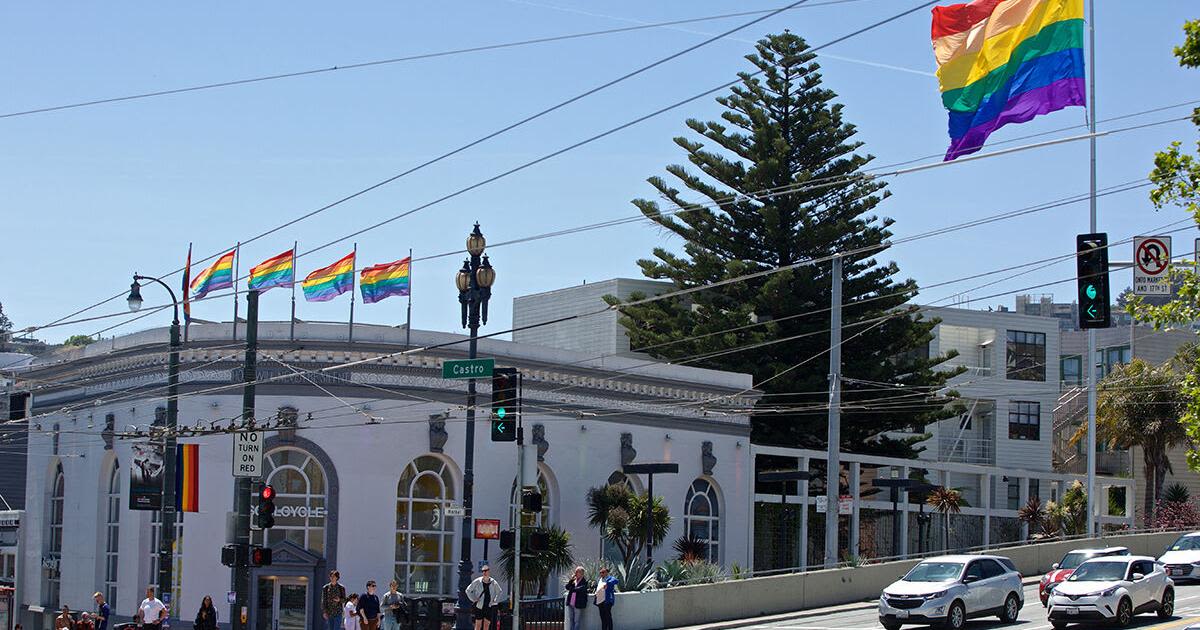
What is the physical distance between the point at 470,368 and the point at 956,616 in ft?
34.1

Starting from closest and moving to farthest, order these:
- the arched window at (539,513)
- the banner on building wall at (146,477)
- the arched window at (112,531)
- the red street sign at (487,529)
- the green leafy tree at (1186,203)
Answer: the green leafy tree at (1186,203)
the red street sign at (487,529)
the banner on building wall at (146,477)
the arched window at (539,513)
the arched window at (112,531)

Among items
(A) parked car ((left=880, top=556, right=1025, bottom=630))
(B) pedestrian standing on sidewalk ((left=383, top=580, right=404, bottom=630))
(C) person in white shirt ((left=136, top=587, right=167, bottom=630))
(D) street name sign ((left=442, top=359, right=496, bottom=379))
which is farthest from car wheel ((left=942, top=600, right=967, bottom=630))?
(C) person in white shirt ((left=136, top=587, right=167, bottom=630))

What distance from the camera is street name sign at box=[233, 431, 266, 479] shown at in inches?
1176

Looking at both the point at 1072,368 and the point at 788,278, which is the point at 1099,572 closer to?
the point at 788,278

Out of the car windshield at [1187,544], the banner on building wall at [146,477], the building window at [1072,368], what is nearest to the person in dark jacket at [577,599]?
the banner on building wall at [146,477]

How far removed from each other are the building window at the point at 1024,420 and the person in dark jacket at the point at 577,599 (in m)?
37.2

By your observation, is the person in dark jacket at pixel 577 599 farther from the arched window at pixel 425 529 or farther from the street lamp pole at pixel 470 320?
the arched window at pixel 425 529

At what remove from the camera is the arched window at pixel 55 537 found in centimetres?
4428

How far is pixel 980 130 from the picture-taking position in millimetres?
22312

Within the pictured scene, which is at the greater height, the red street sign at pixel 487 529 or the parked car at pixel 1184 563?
the red street sign at pixel 487 529

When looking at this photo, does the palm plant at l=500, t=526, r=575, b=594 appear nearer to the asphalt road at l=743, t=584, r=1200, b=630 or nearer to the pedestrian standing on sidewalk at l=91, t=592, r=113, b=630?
the asphalt road at l=743, t=584, r=1200, b=630

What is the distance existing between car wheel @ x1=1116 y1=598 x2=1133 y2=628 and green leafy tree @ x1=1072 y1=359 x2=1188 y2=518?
3406 centimetres

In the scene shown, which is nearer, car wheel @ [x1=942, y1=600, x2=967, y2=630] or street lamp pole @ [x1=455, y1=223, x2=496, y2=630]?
car wheel @ [x1=942, y1=600, x2=967, y2=630]

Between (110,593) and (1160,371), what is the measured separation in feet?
137
